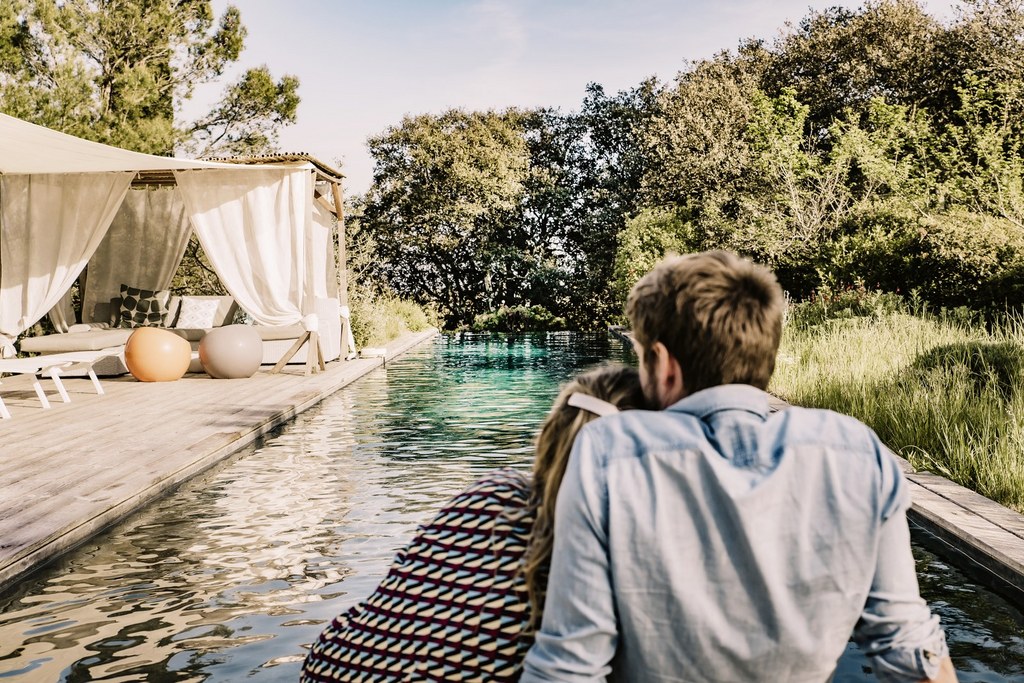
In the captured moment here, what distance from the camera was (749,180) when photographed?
799 inches

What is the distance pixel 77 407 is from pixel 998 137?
1780cm

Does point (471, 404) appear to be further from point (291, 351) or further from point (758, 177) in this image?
point (758, 177)

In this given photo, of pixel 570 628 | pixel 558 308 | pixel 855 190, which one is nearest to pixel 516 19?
pixel 558 308

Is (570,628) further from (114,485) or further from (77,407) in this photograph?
(77,407)

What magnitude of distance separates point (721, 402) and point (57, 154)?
9336 millimetres

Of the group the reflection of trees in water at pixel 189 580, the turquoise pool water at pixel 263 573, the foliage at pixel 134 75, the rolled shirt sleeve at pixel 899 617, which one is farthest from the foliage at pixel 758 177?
the rolled shirt sleeve at pixel 899 617

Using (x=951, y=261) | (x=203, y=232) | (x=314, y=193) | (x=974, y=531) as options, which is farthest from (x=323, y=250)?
(x=974, y=531)

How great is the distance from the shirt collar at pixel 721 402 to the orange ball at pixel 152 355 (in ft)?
35.9

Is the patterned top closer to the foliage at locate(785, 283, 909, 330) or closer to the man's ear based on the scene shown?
the man's ear

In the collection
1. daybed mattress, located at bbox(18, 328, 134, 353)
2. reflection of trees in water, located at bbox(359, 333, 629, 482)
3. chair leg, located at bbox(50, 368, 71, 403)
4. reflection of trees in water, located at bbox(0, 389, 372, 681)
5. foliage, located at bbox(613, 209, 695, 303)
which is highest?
foliage, located at bbox(613, 209, 695, 303)

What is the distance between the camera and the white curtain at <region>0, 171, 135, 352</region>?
11.7 m

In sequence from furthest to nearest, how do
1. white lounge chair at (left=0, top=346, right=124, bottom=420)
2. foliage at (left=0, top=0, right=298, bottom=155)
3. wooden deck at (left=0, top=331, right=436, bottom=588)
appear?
foliage at (left=0, top=0, right=298, bottom=155), white lounge chair at (left=0, top=346, right=124, bottom=420), wooden deck at (left=0, top=331, right=436, bottom=588)

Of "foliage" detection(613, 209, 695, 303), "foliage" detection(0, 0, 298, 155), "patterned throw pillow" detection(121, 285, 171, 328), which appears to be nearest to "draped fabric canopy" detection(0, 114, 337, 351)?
"patterned throw pillow" detection(121, 285, 171, 328)

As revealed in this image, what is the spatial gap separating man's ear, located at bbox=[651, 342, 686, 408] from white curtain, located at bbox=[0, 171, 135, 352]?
11.5m
